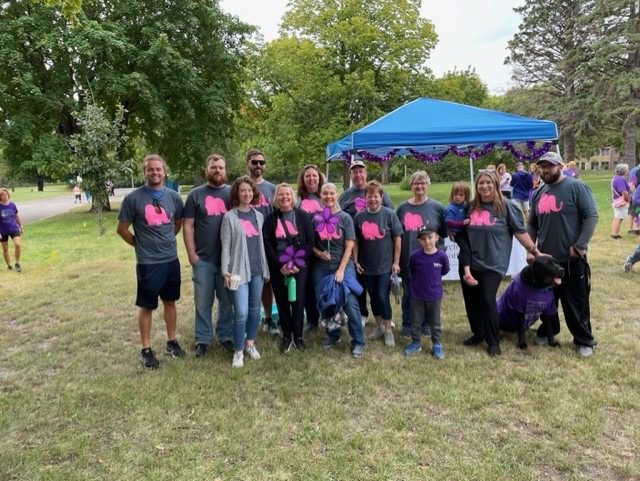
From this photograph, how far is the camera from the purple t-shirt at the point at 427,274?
402cm

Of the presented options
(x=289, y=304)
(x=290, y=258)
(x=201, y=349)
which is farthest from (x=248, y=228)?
(x=201, y=349)

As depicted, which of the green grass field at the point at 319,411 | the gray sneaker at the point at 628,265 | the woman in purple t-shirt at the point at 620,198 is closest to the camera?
the green grass field at the point at 319,411

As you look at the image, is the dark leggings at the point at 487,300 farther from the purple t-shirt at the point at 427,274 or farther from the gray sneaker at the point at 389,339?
the gray sneaker at the point at 389,339

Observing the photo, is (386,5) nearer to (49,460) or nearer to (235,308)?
(235,308)

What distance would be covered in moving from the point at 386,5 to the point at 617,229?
1716cm

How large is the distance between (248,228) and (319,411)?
1.57m

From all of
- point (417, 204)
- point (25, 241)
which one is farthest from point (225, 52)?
point (417, 204)

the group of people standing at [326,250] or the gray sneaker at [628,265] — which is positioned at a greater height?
the group of people standing at [326,250]

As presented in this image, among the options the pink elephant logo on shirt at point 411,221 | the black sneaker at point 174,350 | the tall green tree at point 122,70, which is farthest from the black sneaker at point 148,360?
the tall green tree at point 122,70

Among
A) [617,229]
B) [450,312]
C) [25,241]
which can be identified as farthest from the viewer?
[25,241]

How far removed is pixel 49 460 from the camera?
2.69 meters

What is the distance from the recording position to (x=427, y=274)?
4.04 metres

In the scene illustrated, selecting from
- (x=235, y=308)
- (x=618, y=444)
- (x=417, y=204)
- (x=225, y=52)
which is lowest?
(x=618, y=444)

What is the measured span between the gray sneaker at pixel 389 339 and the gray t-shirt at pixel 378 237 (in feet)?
2.01
